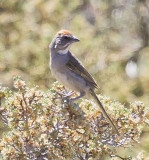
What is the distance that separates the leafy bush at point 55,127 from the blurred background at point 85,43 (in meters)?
3.54

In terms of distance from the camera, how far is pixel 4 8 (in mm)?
9859

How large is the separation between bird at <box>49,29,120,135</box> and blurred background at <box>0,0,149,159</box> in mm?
2572

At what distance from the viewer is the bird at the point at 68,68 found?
6035 millimetres

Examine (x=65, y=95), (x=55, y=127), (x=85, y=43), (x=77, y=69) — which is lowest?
(x=55, y=127)

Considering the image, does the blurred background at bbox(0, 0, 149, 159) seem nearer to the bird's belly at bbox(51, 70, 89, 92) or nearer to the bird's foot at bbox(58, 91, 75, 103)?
the bird's belly at bbox(51, 70, 89, 92)

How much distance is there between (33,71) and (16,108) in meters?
4.45

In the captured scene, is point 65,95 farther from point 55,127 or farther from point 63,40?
point 63,40

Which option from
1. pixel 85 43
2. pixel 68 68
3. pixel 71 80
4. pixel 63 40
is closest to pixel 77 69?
pixel 68 68

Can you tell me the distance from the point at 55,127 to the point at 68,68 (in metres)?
1.52

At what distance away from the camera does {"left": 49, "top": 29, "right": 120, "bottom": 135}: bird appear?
19.8 ft

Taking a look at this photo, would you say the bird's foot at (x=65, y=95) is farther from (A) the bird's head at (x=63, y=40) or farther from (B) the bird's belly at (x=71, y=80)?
(A) the bird's head at (x=63, y=40)

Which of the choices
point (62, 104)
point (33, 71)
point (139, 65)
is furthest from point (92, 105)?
point (139, 65)

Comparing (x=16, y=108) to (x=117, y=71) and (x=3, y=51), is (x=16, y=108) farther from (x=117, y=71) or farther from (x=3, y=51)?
(x=117, y=71)

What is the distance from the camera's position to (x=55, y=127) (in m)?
4.77
